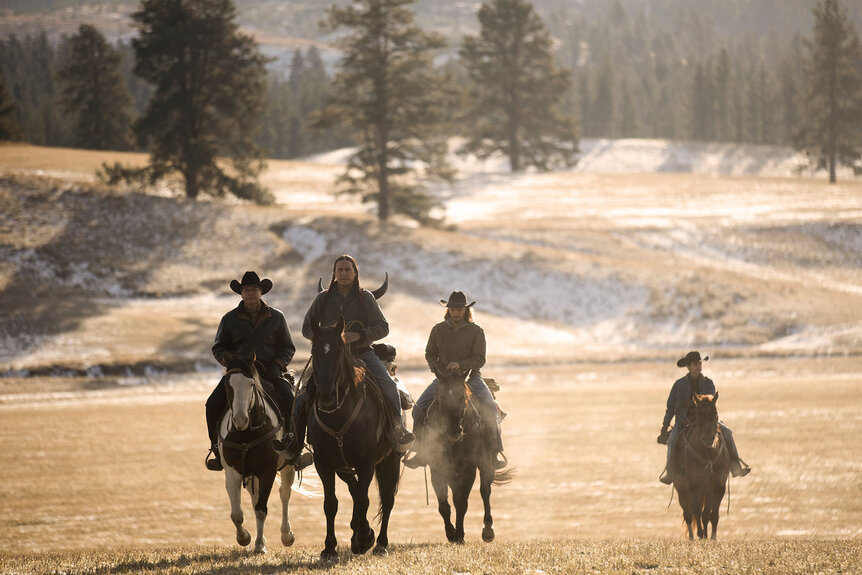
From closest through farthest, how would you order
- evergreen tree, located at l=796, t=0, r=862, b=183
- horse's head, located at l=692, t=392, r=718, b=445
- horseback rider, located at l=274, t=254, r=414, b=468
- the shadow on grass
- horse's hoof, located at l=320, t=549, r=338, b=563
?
the shadow on grass < horse's hoof, located at l=320, t=549, r=338, b=563 < horseback rider, located at l=274, t=254, r=414, b=468 < horse's head, located at l=692, t=392, r=718, b=445 < evergreen tree, located at l=796, t=0, r=862, b=183

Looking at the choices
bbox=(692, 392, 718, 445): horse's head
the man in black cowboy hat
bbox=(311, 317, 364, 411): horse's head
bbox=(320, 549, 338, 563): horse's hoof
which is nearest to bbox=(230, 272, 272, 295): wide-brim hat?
the man in black cowboy hat

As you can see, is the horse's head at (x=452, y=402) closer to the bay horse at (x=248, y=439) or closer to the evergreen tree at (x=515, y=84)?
the bay horse at (x=248, y=439)

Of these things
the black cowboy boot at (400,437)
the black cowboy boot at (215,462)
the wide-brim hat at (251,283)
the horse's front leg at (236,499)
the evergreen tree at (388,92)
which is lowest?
the horse's front leg at (236,499)

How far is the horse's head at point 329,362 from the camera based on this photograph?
10.4 m

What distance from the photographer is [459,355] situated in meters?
12.5

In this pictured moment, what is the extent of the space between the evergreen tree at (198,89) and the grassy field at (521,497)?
22.3 meters

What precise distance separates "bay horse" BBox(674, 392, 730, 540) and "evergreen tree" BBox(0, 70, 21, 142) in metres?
71.4

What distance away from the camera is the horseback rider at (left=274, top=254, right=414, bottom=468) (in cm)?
1141

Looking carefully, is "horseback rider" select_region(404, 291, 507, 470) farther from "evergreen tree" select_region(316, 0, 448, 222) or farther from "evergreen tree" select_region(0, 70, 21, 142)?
"evergreen tree" select_region(0, 70, 21, 142)

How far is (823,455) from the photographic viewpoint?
20250 millimetres

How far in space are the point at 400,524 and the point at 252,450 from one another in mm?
5855

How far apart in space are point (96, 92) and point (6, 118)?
11.3m

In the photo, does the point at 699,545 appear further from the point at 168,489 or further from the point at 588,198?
the point at 588,198

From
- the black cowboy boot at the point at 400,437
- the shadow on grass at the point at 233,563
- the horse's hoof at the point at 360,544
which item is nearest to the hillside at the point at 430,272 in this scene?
the shadow on grass at the point at 233,563
